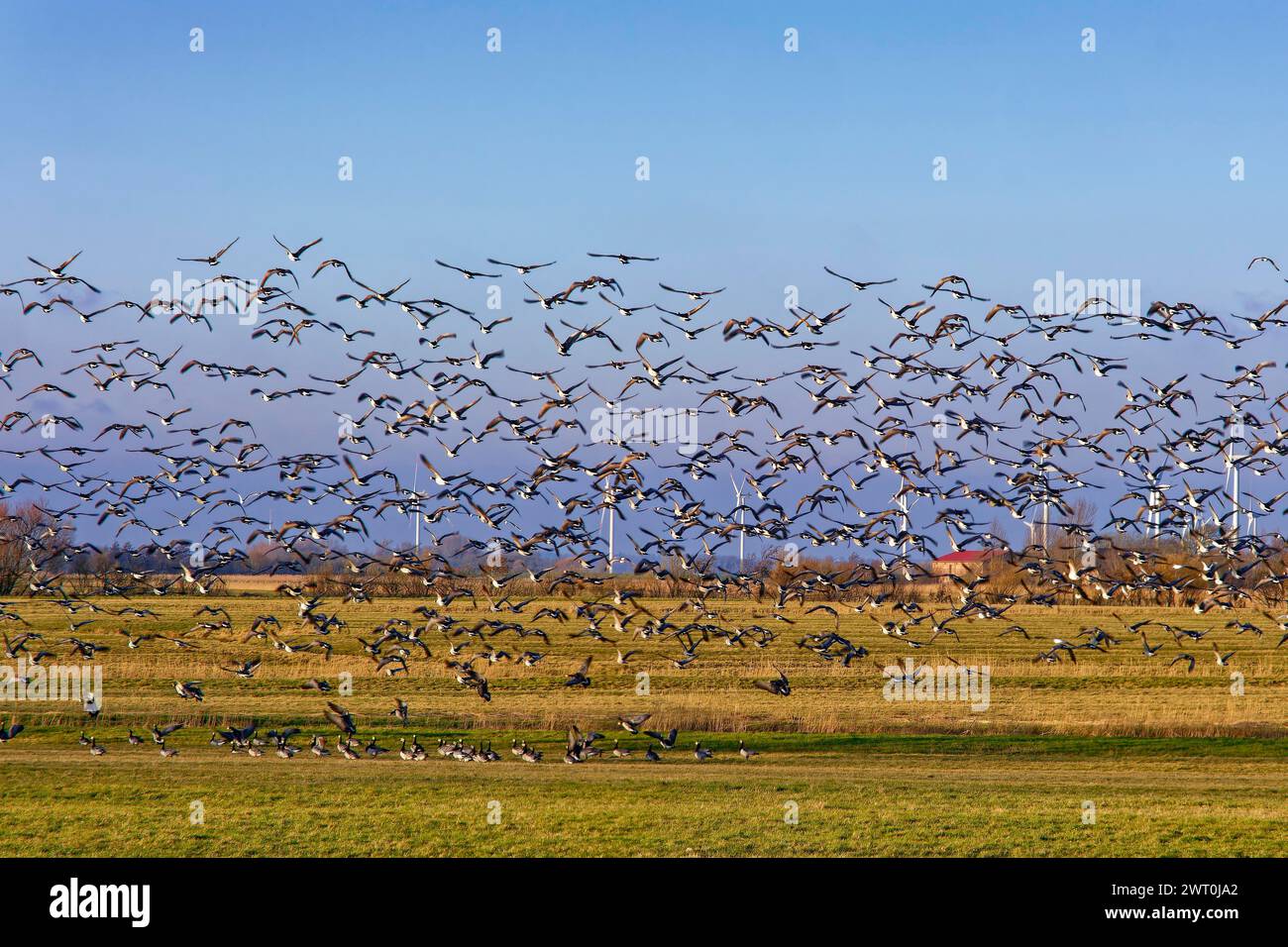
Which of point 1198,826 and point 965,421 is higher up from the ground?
point 965,421

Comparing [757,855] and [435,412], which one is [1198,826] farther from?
[435,412]

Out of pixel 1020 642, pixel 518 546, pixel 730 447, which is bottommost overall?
pixel 1020 642

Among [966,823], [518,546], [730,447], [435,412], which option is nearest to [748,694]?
[730,447]
